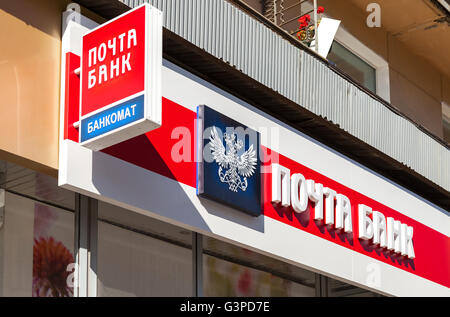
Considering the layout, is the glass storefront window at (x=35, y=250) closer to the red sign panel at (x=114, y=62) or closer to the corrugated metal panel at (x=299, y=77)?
the red sign panel at (x=114, y=62)

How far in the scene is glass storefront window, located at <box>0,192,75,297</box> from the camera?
30.9 feet

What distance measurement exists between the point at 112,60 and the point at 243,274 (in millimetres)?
3763

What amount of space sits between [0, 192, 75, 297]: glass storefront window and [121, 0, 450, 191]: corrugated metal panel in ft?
7.52

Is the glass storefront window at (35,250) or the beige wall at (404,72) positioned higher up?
the beige wall at (404,72)

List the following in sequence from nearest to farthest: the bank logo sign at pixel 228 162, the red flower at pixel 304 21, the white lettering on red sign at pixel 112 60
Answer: the white lettering on red sign at pixel 112 60 → the bank logo sign at pixel 228 162 → the red flower at pixel 304 21

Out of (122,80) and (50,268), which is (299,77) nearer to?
(122,80)

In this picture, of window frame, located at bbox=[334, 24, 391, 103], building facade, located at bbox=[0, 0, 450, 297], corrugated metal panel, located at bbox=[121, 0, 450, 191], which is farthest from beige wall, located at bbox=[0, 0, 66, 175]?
window frame, located at bbox=[334, 24, 391, 103]

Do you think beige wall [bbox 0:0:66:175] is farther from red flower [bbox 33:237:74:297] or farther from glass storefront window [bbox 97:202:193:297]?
glass storefront window [bbox 97:202:193:297]

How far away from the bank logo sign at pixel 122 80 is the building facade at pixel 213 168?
2cm

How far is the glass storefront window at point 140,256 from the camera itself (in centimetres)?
1020

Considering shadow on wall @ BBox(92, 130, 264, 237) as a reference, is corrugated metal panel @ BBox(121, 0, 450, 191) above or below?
above

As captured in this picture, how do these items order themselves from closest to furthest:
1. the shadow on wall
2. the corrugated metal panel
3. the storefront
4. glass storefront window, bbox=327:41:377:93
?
the shadow on wall
the storefront
the corrugated metal panel
glass storefront window, bbox=327:41:377:93

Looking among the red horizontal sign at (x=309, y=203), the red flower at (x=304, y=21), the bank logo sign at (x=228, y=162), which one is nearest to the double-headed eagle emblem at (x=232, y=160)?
the bank logo sign at (x=228, y=162)

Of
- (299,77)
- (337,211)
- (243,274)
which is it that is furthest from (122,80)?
(337,211)
